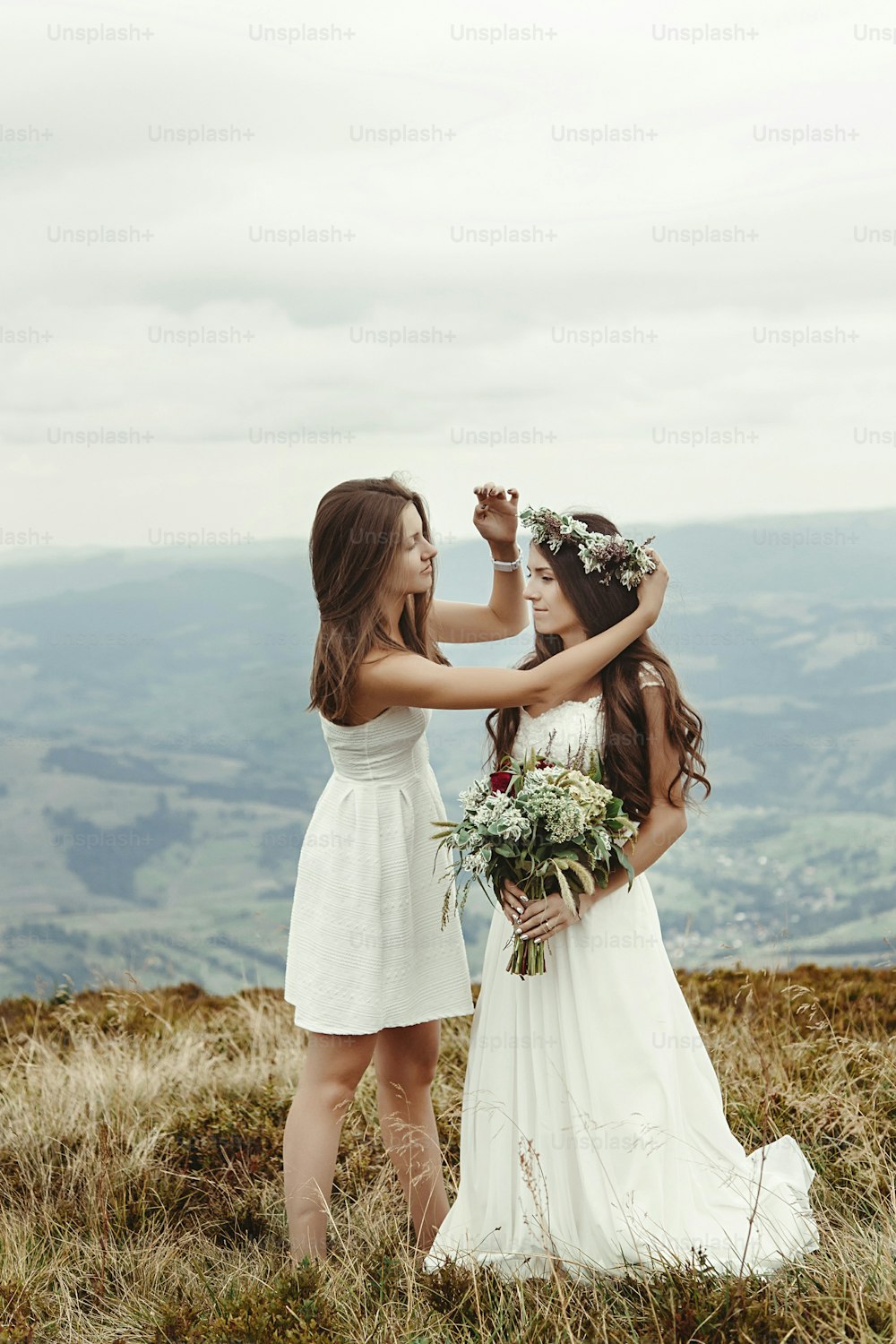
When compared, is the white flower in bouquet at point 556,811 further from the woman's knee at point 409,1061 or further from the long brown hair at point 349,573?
the woman's knee at point 409,1061

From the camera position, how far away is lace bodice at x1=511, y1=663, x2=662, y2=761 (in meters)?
4.24

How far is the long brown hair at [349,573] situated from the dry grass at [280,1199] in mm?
1915

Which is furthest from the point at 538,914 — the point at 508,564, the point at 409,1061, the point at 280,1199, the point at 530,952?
the point at 280,1199

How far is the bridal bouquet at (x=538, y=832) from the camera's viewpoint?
3818 millimetres

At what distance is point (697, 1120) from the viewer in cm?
443

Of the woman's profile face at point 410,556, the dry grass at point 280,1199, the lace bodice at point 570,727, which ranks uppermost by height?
the woman's profile face at point 410,556

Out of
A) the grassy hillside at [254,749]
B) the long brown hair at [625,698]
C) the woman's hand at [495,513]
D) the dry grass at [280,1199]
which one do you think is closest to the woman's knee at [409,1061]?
the dry grass at [280,1199]

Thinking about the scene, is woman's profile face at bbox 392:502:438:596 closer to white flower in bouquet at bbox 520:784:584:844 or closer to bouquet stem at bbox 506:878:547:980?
white flower in bouquet at bbox 520:784:584:844

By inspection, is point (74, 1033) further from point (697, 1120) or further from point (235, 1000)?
point (697, 1120)

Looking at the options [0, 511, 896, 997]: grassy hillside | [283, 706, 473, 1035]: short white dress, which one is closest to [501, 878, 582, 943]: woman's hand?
[283, 706, 473, 1035]: short white dress

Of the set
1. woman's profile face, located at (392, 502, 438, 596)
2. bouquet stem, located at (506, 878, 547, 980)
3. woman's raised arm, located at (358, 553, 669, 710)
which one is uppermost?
woman's profile face, located at (392, 502, 438, 596)

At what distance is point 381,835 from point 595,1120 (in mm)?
1287

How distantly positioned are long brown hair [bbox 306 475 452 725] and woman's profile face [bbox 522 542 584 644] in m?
0.55

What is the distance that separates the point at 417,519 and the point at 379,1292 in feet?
9.39
